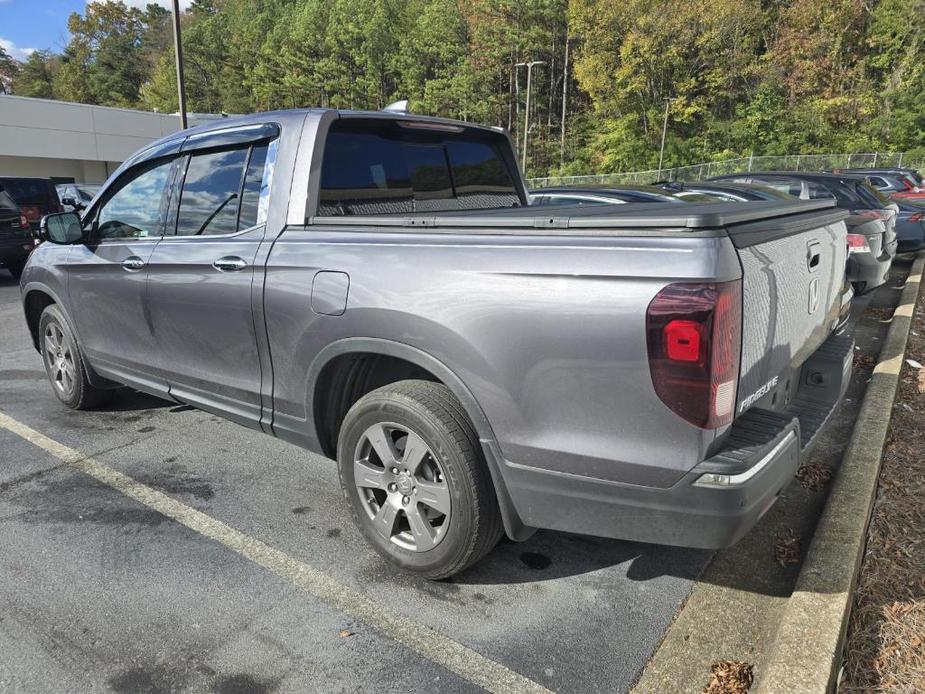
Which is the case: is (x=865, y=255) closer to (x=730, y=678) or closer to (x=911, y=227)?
(x=911, y=227)

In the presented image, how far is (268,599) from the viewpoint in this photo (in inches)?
104

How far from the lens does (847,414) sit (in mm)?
4480

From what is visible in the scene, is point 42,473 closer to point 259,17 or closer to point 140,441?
point 140,441

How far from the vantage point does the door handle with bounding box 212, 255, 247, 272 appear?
3080mm

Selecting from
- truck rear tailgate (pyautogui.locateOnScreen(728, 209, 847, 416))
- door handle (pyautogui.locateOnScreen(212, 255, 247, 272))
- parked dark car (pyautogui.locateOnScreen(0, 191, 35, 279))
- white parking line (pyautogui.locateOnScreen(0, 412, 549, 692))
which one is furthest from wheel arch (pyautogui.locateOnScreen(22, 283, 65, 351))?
parked dark car (pyautogui.locateOnScreen(0, 191, 35, 279))

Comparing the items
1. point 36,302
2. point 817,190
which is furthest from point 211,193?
point 817,190

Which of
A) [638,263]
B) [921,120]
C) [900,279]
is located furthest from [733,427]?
[921,120]

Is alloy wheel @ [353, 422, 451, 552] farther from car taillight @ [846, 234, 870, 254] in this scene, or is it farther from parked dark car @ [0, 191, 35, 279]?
parked dark car @ [0, 191, 35, 279]

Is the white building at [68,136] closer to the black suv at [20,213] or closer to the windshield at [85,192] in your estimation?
the windshield at [85,192]

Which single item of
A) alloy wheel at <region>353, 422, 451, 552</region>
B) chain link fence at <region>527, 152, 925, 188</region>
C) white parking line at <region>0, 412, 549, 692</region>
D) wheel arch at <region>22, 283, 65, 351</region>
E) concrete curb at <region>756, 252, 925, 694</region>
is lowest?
white parking line at <region>0, 412, 549, 692</region>

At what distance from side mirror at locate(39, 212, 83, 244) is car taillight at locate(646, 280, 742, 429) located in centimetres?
375

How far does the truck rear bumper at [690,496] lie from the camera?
1986 mm

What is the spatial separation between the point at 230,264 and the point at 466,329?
1.43 meters

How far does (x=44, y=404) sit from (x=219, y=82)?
9216 cm
